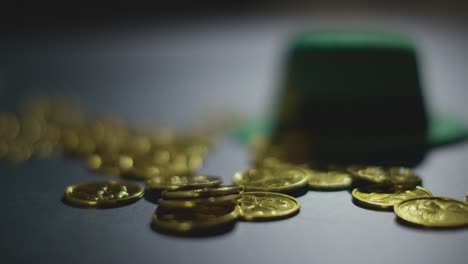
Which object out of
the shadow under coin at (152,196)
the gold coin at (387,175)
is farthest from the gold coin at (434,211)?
the shadow under coin at (152,196)

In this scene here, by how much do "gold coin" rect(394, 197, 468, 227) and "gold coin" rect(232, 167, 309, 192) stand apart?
0.35m

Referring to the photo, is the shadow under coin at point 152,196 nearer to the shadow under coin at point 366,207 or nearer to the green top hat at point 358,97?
the shadow under coin at point 366,207

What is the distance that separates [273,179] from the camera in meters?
1.72

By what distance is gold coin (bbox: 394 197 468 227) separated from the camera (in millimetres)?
1326

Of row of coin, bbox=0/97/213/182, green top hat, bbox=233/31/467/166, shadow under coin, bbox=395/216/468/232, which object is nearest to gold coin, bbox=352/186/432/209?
shadow under coin, bbox=395/216/468/232

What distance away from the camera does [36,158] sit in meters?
2.20

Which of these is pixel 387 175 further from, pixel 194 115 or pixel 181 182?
pixel 194 115

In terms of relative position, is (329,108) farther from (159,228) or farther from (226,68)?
(226,68)

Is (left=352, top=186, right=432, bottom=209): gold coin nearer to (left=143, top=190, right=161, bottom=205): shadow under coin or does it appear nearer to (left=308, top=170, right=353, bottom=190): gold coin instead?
(left=308, top=170, right=353, bottom=190): gold coin

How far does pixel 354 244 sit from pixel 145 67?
3.72 meters

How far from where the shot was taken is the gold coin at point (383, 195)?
1.48m

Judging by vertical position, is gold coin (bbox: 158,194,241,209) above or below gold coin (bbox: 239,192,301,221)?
above

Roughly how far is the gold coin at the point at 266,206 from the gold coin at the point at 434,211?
286mm

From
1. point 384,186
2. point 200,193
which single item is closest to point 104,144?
point 200,193
